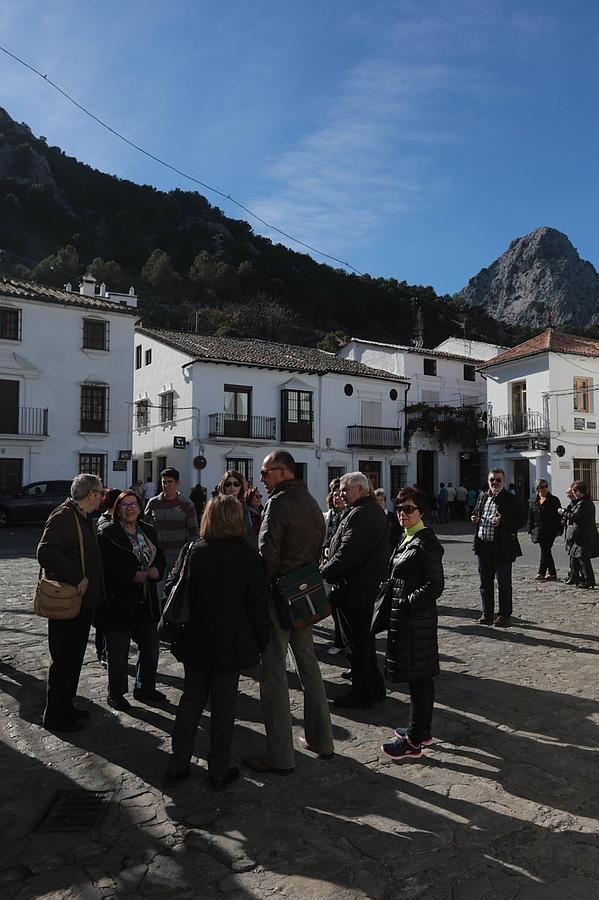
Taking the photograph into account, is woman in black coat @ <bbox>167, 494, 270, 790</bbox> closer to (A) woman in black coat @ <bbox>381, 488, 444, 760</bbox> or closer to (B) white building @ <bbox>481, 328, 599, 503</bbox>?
(A) woman in black coat @ <bbox>381, 488, 444, 760</bbox>

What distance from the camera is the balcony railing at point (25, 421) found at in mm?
24266

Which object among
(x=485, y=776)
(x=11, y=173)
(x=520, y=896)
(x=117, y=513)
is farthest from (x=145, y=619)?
(x=11, y=173)

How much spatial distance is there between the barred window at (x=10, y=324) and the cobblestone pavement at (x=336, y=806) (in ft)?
72.2

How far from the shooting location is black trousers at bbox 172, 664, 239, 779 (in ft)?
11.3

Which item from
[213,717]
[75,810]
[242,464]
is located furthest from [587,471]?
[75,810]

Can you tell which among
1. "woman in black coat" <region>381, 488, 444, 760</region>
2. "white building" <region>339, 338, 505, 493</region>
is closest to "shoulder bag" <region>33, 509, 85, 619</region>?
"woman in black coat" <region>381, 488, 444, 760</region>

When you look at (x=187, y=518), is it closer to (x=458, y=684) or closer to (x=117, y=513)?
(x=117, y=513)

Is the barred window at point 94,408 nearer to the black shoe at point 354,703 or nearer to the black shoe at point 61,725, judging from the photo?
the black shoe at point 61,725

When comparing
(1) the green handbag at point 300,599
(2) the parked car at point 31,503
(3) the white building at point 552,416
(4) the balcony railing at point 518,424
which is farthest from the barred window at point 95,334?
(1) the green handbag at point 300,599

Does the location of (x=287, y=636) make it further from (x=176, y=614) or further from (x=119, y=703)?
(x=119, y=703)

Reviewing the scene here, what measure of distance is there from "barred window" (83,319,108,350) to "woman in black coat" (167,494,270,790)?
2449 cm

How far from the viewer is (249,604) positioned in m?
3.49

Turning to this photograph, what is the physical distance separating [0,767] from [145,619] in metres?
1.35

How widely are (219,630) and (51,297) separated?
24682 mm
